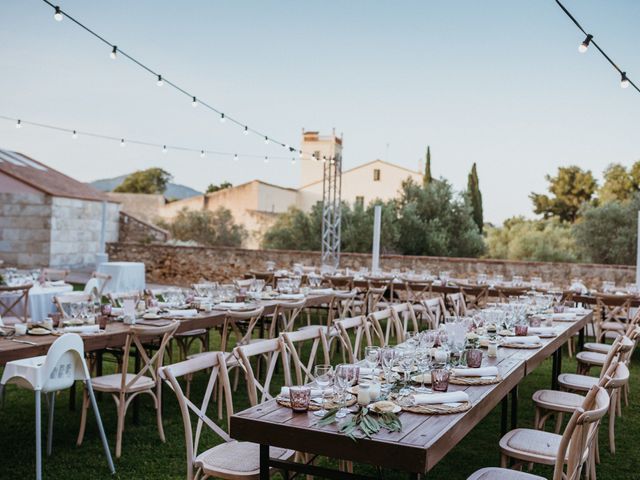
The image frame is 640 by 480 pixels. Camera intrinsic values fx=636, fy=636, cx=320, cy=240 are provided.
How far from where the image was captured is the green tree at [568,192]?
1165 inches

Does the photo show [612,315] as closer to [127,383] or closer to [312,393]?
[127,383]

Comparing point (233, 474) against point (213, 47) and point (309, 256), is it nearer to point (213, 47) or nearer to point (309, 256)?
point (309, 256)

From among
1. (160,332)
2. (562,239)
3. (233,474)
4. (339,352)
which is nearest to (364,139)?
(562,239)

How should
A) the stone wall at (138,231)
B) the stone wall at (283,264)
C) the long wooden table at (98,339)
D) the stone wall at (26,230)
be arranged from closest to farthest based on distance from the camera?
1. the long wooden table at (98,339)
2. the stone wall at (283,264)
3. the stone wall at (26,230)
4. the stone wall at (138,231)

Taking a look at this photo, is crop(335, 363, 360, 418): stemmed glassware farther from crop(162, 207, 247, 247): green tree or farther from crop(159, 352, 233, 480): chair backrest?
crop(162, 207, 247, 247): green tree

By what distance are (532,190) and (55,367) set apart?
3004 centimetres

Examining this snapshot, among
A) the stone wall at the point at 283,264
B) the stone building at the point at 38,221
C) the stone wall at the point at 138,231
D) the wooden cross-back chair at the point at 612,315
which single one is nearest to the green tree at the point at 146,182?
the stone wall at the point at 138,231

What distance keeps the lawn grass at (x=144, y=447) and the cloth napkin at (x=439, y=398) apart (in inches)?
55.2

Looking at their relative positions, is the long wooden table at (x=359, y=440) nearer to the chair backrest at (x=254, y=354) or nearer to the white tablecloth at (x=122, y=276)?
the chair backrest at (x=254, y=354)

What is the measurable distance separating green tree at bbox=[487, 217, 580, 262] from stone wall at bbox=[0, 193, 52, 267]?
1463 centimetres

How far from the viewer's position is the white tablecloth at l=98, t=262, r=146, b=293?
13172 mm

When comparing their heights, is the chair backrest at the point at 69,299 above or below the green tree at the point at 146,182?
below

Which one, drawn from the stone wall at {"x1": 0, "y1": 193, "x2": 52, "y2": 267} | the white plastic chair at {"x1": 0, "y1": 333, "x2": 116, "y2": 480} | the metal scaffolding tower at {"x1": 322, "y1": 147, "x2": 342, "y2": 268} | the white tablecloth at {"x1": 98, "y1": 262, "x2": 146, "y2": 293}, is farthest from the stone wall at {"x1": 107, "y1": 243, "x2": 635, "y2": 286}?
the white plastic chair at {"x1": 0, "y1": 333, "x2": 116, "y2": 480}

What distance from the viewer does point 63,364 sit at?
3.79 m
